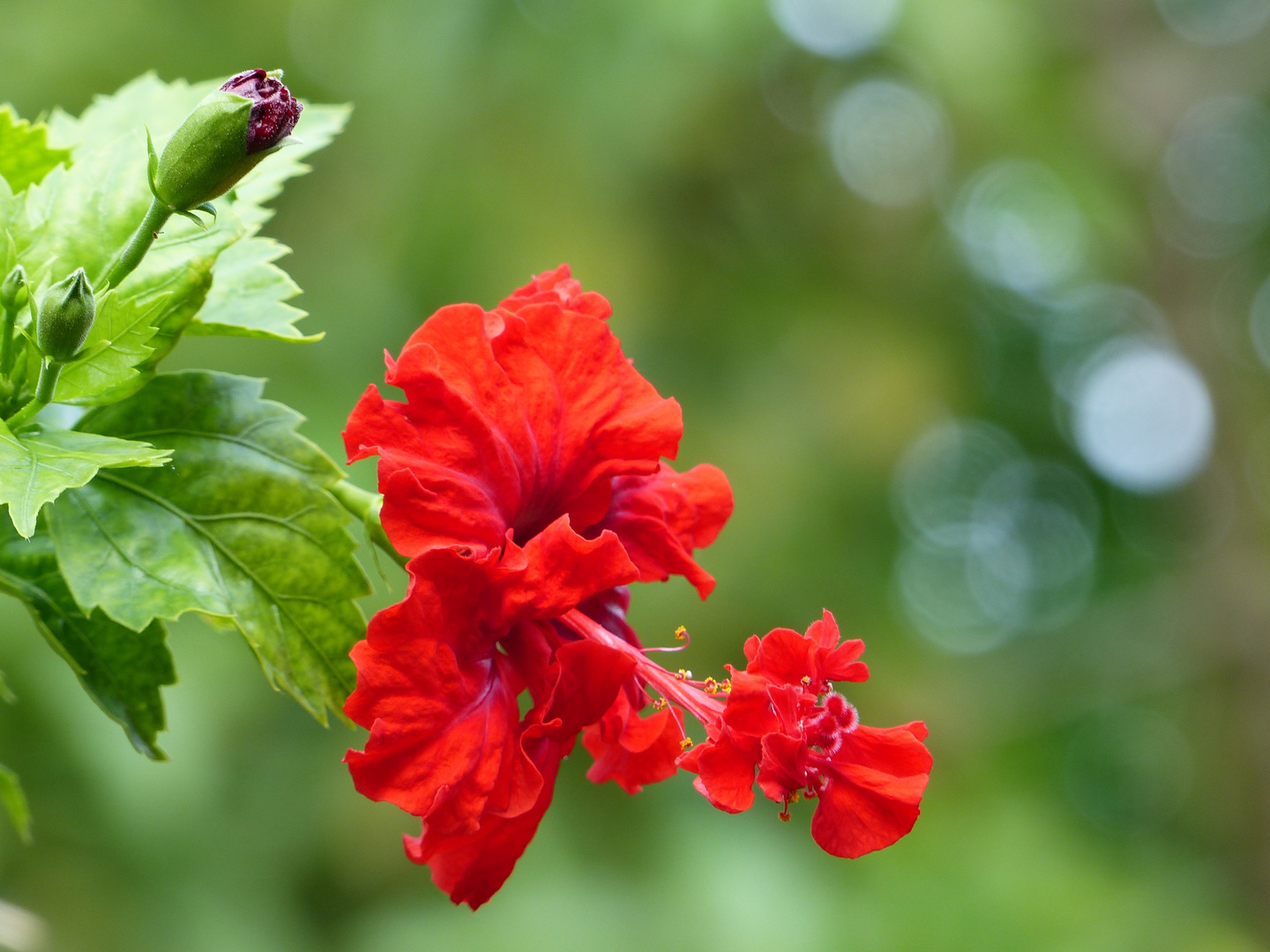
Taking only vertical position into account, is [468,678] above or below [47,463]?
below

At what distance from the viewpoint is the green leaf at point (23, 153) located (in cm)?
97

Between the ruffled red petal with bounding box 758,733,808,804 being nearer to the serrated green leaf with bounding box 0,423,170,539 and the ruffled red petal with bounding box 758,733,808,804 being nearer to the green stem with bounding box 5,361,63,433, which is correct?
the serrated green leaf with bounding box 0,423,170,539

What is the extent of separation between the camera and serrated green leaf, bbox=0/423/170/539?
28.9 inches

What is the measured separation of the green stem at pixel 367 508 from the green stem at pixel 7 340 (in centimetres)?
25

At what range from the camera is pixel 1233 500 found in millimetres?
4781

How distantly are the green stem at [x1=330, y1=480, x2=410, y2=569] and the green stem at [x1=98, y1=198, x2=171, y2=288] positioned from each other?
0.22m

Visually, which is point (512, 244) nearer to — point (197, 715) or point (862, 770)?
point (197, 715)

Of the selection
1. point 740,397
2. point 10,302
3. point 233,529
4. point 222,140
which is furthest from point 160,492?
point 740,397

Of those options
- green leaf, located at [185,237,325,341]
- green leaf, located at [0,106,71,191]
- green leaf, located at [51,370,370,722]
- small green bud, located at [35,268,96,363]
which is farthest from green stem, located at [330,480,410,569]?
green leaf, located at [0,106,71,191]

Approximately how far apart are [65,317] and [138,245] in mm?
96

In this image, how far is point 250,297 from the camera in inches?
38.0

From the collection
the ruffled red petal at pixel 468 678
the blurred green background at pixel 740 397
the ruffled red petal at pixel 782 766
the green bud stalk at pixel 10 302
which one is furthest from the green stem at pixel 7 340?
the blurred green background at pixel 740 397

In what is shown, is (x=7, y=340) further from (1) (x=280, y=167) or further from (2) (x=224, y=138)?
(1) (x=280, y=167)

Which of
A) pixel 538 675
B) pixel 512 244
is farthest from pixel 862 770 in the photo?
pixel 512 244
